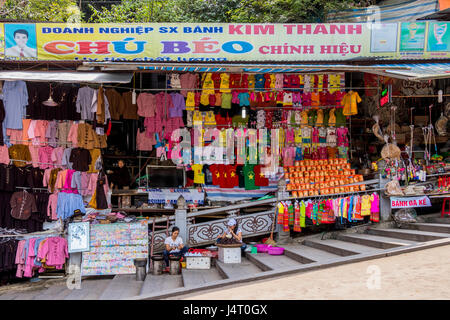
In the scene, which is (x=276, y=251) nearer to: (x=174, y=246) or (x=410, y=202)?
(x=174, y=246)

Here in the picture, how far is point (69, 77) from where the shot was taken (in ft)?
30.3

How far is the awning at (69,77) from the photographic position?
909cm

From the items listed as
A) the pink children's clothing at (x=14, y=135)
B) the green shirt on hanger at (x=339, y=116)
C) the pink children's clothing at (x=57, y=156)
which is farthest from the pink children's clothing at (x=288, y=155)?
the pink children's clothing at (x=14, y=135)

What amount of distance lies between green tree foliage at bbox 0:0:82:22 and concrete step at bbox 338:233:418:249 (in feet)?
42.4

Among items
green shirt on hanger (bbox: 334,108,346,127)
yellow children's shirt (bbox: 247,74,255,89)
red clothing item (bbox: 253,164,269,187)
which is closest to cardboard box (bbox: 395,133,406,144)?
green shirt on hanger (bbox: 334,108,346,127)

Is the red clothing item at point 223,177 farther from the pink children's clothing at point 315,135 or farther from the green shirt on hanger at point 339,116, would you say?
the green shirt on hanger at point 339,116

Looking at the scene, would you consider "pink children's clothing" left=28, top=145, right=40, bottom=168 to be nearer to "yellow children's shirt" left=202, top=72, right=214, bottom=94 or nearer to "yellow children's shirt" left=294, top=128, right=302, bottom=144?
"yellow children's shirt" left=202, top=72, right=214, bottom=94

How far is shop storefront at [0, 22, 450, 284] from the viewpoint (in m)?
10.0

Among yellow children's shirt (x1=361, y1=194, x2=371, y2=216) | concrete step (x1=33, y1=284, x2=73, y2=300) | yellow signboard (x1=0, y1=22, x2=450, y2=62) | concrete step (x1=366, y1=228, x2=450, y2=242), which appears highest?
yellow signboard (x1=0, y1=22, x2=450, y2=62)

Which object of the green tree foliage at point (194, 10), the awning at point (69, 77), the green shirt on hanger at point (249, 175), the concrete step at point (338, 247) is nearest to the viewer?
the awning at point (69, 77)

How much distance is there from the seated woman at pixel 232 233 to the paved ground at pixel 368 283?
240 cm

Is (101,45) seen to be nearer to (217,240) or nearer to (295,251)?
(217,240)

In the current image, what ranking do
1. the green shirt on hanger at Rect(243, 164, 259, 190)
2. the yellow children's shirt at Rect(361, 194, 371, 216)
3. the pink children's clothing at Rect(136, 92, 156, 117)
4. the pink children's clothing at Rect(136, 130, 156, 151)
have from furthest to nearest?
1. the green shirt on hanger at Rect(243, 164, 259, 190)
2. the pink children's clothing at Rect(136, 130, 156, 151)
3. the pink children's clothing at Rect(136, 92, 156, 117)
4. the yellow children's shirt at Rect(361, 194, 371, 216)

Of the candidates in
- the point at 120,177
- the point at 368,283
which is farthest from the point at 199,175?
the point at 368,283
